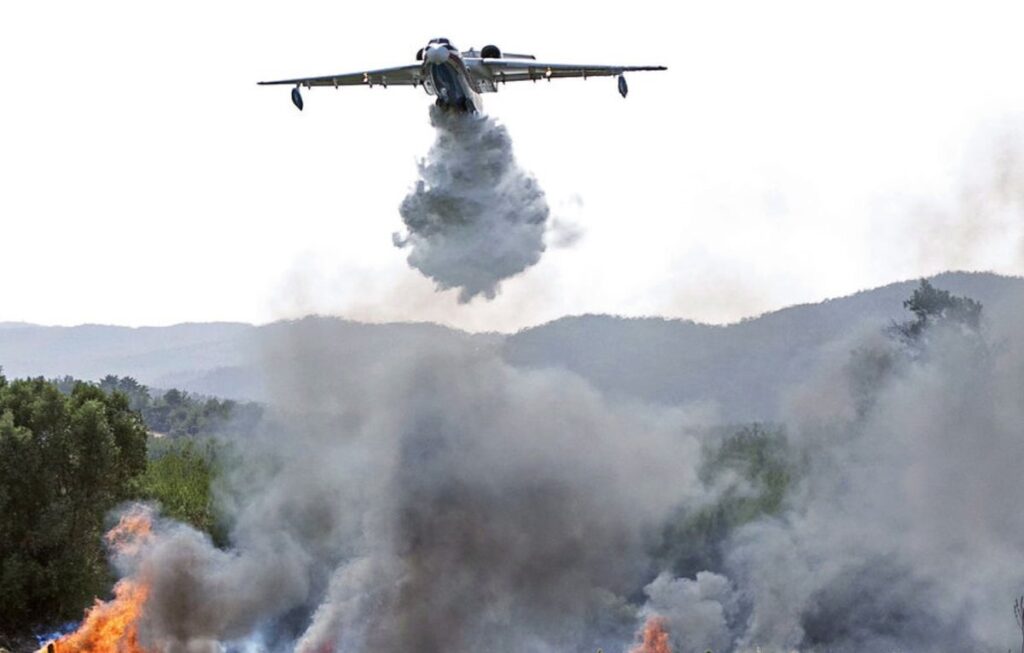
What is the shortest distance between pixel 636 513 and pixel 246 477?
22148mm

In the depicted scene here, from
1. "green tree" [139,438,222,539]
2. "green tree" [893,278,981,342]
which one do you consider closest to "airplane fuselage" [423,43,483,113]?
"green tree" [139,438,222,539]

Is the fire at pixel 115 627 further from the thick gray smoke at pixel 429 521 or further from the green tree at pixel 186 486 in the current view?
the green tree at pixel 186 486

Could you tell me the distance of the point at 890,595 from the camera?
6481 cm

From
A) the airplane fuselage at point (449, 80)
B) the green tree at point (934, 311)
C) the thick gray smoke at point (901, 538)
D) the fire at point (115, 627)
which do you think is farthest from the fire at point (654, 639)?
the airplane fuselage at point (449, 80)

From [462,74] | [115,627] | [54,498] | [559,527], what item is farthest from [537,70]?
[54,498]

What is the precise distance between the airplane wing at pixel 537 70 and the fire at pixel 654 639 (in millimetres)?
26017

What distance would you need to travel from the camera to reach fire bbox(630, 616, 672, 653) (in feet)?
212

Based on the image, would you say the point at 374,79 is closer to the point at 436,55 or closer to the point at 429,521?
the point at 436,55

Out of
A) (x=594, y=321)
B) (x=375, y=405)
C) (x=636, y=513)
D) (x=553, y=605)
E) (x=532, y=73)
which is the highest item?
(x=532, y=73)

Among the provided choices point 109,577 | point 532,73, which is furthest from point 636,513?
point 109,577

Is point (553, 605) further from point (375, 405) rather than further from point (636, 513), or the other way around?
point (375, 405)

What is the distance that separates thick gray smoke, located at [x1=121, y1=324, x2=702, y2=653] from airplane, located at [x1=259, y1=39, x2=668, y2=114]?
1286 centimetres

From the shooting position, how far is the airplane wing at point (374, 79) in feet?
224

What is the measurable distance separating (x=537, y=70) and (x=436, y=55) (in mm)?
7571
